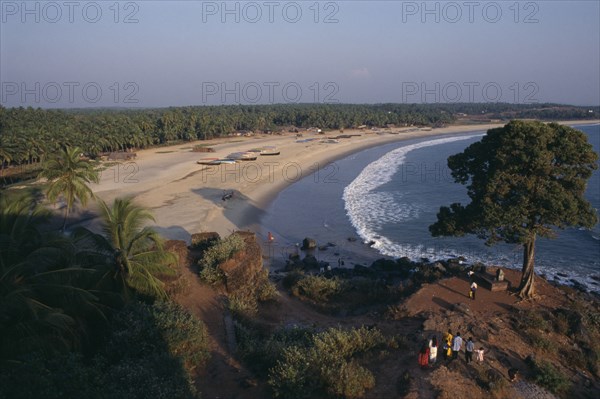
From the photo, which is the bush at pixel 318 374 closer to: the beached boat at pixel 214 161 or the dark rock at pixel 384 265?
the dark rock at pixel 384 265

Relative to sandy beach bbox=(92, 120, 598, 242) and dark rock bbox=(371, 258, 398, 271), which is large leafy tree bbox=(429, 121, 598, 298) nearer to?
dark rock bbox=(371, 258, 398, 271)

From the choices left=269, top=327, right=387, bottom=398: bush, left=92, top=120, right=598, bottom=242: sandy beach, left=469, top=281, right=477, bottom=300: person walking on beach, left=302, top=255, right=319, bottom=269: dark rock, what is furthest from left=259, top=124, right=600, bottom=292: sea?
left=269, top=327, right=387, bottom=398: bush

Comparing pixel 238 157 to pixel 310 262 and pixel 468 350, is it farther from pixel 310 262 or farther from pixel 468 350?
pixel 468 350

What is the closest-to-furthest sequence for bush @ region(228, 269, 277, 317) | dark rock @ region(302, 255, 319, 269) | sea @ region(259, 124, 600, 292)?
bush @ region(228, 269, 277, 317)
dark rock @ region(302, 255, 319, 269)
sea @ region(259, 124, 600, 292)

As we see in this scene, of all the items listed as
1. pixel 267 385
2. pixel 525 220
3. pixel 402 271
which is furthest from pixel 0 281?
pixel 402 271

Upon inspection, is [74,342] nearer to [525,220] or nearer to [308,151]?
[525,220]

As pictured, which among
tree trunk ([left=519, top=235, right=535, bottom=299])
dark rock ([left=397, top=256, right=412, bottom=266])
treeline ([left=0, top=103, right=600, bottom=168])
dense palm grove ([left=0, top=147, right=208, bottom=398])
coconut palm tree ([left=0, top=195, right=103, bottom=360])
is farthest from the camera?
treeline ([left=0, top=103, right=600, bottom=168])

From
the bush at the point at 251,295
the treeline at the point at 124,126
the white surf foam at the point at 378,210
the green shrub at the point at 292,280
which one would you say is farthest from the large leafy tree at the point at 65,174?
the treeline at the point at 124,126
